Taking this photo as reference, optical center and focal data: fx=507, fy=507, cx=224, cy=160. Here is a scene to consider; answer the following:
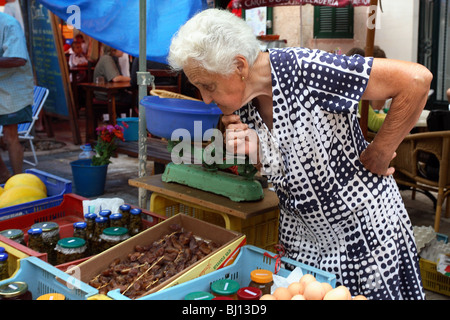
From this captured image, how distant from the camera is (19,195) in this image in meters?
2.79

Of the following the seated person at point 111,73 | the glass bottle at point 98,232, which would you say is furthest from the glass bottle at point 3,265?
the seated person at point 111,73

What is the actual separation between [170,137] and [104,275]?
0.82 meters

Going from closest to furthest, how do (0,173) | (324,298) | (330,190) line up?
(324,298) < (330,190) < (0,173)

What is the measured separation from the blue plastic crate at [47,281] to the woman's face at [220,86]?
2.39ft

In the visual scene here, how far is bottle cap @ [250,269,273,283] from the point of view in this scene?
1.68 m

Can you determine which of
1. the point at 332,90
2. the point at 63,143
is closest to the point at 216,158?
the point at 332,90

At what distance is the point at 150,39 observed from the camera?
113 inches

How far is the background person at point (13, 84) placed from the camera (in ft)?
15.4

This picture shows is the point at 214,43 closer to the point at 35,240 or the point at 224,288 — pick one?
the point at 224,288

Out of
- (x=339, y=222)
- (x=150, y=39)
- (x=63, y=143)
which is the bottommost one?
(x=63, y=143)

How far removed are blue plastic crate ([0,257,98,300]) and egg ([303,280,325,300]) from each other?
640 mm

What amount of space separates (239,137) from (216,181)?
0.72 meters

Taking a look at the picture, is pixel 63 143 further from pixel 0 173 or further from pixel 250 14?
pixel 250 14

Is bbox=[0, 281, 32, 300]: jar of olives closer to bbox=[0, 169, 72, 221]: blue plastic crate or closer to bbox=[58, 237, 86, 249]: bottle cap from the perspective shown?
bbox=[58, 237, 86, 249]: bottle cap
